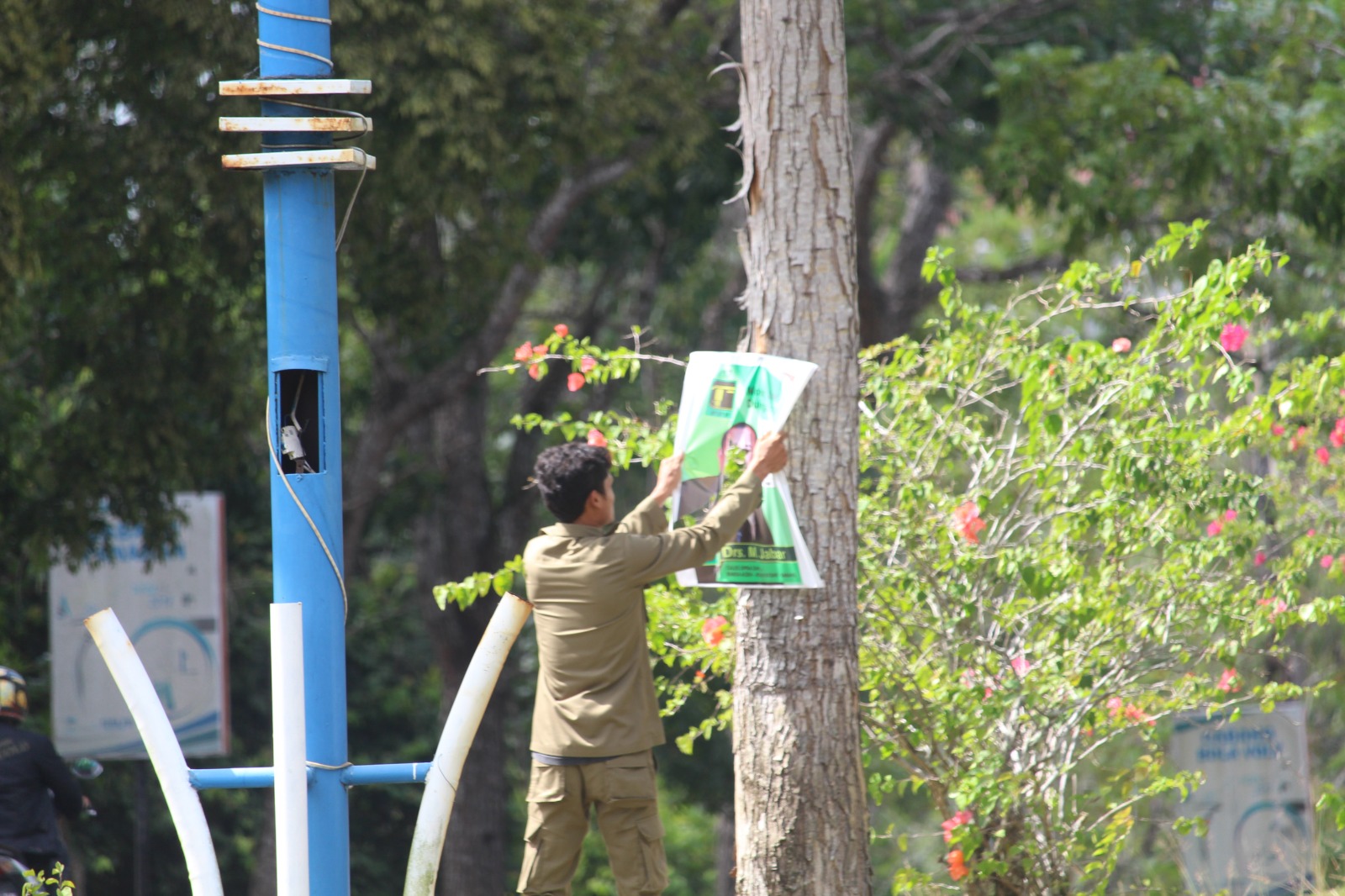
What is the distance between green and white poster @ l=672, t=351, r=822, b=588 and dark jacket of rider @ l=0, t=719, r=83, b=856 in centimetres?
320

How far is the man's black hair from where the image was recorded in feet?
12.6

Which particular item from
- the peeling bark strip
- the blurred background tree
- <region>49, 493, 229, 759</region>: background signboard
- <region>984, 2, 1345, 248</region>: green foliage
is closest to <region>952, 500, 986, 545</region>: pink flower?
the peeling bark strip

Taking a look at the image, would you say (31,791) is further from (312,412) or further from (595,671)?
(595,671)

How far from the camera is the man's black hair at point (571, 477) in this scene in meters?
3.85

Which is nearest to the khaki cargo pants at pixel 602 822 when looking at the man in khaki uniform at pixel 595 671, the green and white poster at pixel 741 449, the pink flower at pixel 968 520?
the man in khaki uniform at pixel 595 671

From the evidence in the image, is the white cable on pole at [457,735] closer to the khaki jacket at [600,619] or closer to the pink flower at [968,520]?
the khaki jacket at [600,619]

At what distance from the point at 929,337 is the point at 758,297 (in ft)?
3.89

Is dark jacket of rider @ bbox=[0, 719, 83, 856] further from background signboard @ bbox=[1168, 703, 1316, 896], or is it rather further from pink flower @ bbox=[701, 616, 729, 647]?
background signboard @ bbox=[1168, 703, 1316, 896]

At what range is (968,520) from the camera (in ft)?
15.6

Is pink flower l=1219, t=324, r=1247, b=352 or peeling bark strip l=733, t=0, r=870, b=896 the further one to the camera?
pink flower l=1219, t=324, r=1247, b=352

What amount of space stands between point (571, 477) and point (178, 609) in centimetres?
620

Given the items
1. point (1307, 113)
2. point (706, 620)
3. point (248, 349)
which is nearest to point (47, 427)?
Answer: point (248, 349)

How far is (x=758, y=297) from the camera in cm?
443

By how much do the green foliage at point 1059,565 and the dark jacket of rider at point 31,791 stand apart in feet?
11.2
